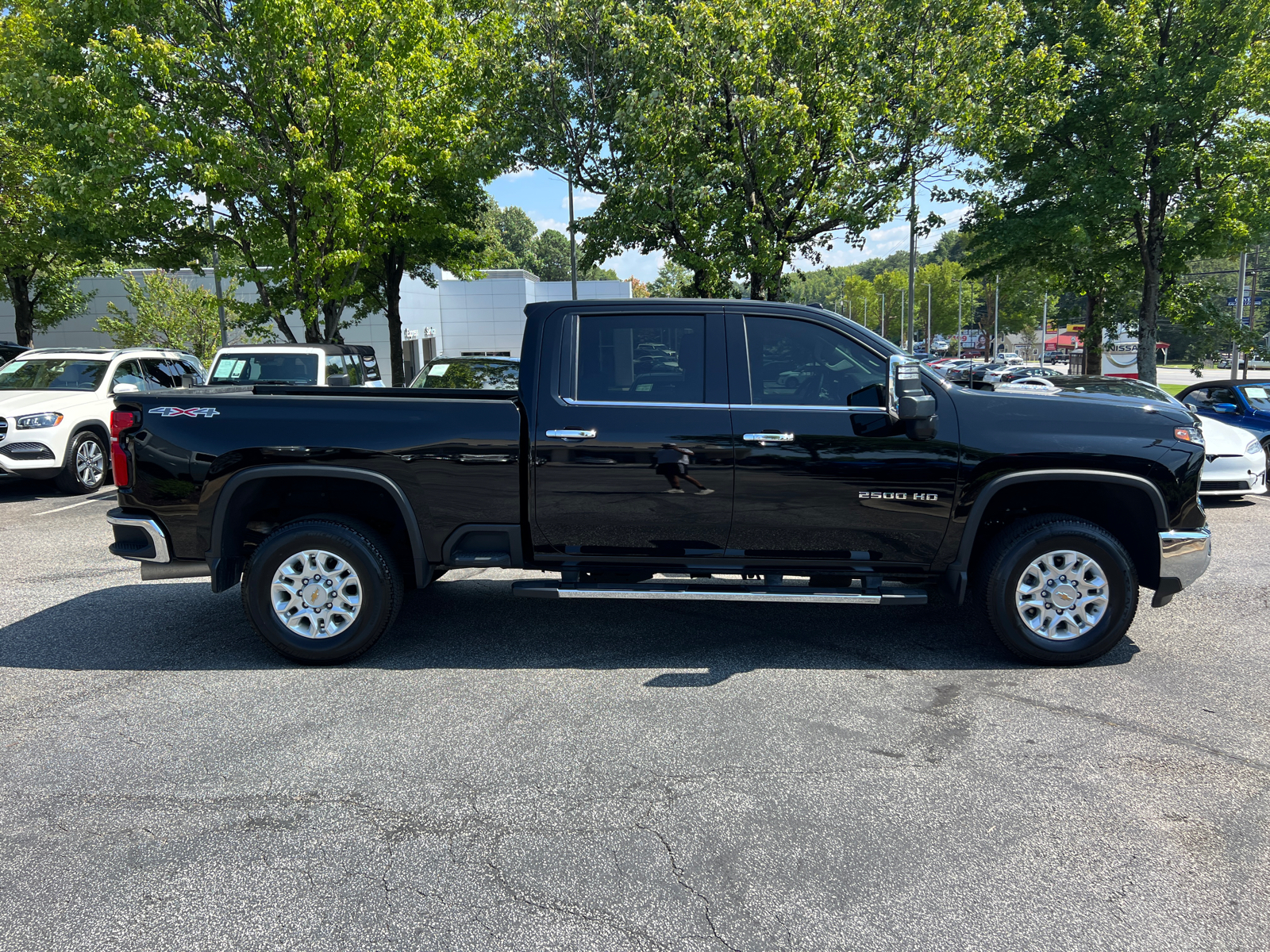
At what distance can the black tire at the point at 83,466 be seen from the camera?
36.7ft

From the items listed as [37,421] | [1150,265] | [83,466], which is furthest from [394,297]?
[1150,265]

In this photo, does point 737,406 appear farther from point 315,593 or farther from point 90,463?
point 90,463

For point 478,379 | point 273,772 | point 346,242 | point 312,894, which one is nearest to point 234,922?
point 312,894

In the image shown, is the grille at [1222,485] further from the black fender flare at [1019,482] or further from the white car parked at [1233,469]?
the black fender flare at [1019,482]

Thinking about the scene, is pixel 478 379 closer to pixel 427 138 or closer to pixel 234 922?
pixel 234 922

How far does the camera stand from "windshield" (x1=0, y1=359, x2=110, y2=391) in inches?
467

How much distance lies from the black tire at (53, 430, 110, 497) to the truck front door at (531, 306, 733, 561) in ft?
29.0

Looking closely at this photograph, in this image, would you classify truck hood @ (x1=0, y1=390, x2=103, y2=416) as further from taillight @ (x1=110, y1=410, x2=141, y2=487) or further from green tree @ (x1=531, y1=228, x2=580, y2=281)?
green tree @ (x1=531, y1=228, x2=580, y2=281)

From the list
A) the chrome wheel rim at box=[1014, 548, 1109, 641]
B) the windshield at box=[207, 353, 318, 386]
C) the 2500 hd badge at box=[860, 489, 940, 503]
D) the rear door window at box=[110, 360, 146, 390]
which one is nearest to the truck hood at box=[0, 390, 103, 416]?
the rear door window at box=[110, 360, 146, 390]

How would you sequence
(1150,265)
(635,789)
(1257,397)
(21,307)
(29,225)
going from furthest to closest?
1. (21,307)
2. (1150,265)
3. (29,225)
4. (1257,397)
5. (635,789)

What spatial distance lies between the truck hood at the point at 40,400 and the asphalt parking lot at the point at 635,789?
6.03 meters

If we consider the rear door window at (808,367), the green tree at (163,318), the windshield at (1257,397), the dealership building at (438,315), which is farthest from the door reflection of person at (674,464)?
the dealership building at (438,315)

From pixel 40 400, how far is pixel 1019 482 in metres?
11.4

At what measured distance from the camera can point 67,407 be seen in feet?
36.8
